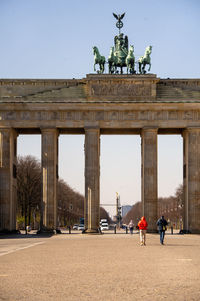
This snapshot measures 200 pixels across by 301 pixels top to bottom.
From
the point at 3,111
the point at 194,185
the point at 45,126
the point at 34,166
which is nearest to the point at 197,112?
the point at 194,185

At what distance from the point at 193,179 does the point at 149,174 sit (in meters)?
4.70

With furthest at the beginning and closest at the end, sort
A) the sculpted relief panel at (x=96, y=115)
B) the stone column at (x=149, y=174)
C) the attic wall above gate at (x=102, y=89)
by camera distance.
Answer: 1. the attic wall above gate at (x=102, y=89)
2. the sculpted relief panel at (x=96, y=115)
3. the stone column at (x=149, y=174)

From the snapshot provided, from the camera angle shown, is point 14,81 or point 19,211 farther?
point 19,211

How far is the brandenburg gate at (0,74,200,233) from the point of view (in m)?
65.2

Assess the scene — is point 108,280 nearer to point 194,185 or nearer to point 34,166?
point 194,185

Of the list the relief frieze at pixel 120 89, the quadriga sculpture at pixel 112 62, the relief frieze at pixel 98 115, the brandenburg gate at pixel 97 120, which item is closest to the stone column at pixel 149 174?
the brandenburg gate at pixel 97 120

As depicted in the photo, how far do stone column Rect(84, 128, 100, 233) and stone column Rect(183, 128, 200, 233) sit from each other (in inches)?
370

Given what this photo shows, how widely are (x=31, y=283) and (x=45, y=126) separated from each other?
50898 millimetres

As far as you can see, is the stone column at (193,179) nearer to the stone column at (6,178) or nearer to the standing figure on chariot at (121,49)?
the standing figure on chariot at (121,49)

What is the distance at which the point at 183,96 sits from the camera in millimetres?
65688

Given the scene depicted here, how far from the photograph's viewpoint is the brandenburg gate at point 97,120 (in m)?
65.2

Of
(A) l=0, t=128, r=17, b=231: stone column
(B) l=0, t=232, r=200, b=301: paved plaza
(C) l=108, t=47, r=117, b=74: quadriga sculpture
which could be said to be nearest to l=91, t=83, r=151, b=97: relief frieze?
(C) l=108, t=47, r=117, b=74: quadriga sculpture

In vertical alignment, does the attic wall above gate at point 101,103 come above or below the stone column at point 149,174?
above

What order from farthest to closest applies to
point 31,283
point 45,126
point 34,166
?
1. point 34,166
2. point 45,126
3. point 31,283
